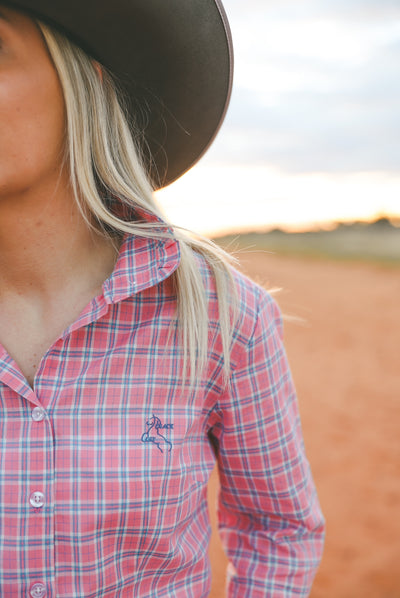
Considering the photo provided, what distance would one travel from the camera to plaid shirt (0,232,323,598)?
1.40 meters

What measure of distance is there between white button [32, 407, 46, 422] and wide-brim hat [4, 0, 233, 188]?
822mm

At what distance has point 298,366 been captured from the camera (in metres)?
11.0

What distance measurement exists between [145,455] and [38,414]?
0.27 meters

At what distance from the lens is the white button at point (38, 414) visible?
140 cm

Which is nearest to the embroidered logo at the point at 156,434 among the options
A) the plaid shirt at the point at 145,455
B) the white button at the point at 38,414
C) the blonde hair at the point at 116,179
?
the plaid shirt at the point at 145,455

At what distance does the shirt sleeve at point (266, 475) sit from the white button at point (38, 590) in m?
0.57

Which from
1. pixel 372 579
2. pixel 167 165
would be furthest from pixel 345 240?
pixel 167 165

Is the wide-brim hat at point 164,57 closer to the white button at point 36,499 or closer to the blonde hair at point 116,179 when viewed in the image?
the blonde hair at point 116,179

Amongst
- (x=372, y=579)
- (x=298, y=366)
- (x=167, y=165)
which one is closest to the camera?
(x=167, y=165)

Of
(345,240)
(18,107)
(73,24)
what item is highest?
(73,24)

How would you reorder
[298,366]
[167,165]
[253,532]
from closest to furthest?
[253,532] → [167,165] → [298,366]

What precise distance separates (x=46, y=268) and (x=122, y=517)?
67cm

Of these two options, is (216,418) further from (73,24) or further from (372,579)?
(372,579)

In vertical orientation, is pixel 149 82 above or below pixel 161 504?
above
